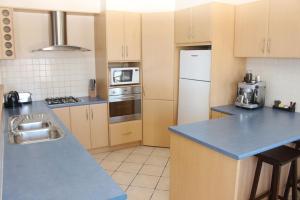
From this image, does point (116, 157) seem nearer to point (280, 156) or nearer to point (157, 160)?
point (157, 160)

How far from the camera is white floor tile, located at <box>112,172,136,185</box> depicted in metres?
3.01

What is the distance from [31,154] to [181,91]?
7.90 feet

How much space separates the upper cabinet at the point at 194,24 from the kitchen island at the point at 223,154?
1.17 m

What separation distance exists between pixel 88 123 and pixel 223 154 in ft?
7.69

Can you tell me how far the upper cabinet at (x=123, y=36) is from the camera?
142 inches

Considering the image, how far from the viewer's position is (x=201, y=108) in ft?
11.0

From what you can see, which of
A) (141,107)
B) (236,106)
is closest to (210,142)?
(236,106)

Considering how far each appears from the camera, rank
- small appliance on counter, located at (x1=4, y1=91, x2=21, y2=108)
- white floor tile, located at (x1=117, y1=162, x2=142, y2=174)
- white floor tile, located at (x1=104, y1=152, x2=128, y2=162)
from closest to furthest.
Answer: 1. small appliance on counter, located at (x1=4, y1=91, x2=21, y2=108)
2. white floor tile, located at (x1=117, y1=162, x2=142, y2=174)
3. white floor tile, located at (x1=104, y1=152, x2=128, y2=162)

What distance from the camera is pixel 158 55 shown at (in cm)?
380

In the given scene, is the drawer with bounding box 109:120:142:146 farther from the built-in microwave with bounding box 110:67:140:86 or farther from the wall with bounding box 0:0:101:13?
the wall with bounding box 0:0:101:13

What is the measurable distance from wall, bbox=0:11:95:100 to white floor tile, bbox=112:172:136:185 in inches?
59.3

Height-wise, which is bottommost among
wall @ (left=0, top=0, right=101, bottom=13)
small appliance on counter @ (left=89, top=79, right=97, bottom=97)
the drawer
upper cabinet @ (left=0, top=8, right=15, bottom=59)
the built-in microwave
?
the drawer

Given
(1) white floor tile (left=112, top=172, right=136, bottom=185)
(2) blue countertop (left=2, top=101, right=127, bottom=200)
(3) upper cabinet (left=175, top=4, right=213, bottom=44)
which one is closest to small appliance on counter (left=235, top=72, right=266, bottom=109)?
(3) upper cabinet (left=175, top=4, right=213, bottom=44)

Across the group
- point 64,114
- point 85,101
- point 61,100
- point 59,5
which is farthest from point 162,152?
point 59,5
